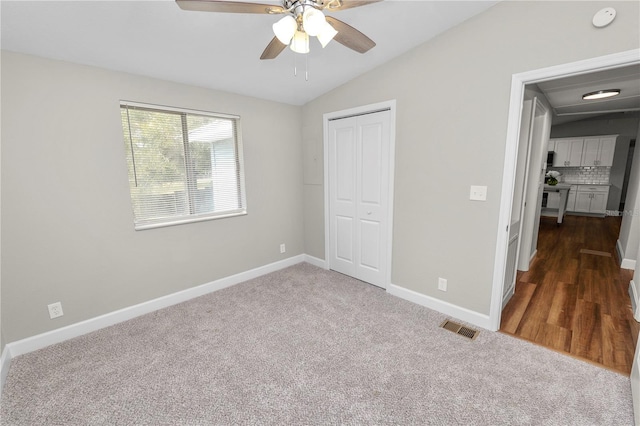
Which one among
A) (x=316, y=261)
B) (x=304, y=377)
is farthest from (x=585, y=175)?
(x=304, y=377)

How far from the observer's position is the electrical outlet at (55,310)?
2.25 m

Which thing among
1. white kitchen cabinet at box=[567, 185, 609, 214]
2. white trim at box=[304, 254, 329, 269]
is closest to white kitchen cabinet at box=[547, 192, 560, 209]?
white kitchen cabinet at box=[567, 185, 609, 214]

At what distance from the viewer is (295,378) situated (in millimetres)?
1876

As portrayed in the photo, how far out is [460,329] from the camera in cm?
240

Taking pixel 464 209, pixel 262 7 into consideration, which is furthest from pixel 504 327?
pixel 262 7

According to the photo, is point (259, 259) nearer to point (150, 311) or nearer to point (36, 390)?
point (150, 311)

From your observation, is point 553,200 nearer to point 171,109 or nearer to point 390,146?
point 390,146

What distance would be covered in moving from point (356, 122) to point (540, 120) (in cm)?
235

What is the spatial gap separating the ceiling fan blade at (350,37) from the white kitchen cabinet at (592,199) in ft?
28.3

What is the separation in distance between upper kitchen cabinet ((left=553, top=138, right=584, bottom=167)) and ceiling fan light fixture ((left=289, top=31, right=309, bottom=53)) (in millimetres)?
9015

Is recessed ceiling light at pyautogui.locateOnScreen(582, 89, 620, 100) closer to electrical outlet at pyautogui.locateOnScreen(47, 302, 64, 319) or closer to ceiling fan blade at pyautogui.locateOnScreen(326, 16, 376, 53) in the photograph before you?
ceiling fan blade at pyautogui.locateOnScreen(326, 16, 376, 53)

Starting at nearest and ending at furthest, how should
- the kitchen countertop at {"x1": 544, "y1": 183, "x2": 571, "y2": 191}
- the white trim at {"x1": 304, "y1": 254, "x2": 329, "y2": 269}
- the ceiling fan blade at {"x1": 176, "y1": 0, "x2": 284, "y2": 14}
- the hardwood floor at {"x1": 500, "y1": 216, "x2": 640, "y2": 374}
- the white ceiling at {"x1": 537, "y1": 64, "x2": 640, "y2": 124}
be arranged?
the ceiling fan blade at {"x1": 176, "y1": 0, "x2": 284, "y2": 14}, the hardwood floor at {"x1": 500, "y1": 216, "x2": 640, "y2": 374}, the white ceiling at {"x1": 537, "y1": 64, "x2": 640, "y2": 124}, the white trim at {"x1": 304, "y1": 254, "x2": 329, "y2": 269}, the kitchen countertop at {"x1": 544, "y1": 183, "x2": 571, "y2": 191}

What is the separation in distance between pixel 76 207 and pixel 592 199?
1040cm

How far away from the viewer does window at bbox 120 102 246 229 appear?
2555 millimetres
